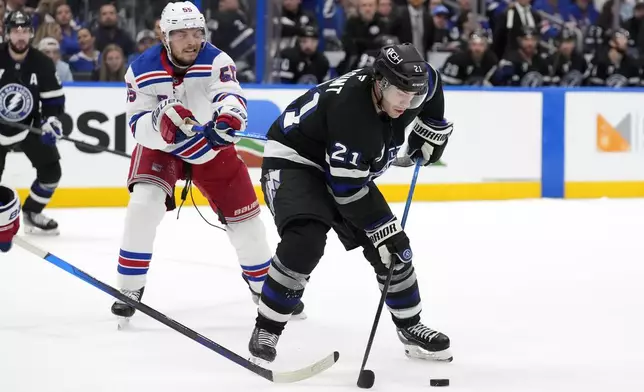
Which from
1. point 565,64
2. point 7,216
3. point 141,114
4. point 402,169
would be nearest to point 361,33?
point 402,169

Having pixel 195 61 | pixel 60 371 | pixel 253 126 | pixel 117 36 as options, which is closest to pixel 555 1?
pixel 253 126

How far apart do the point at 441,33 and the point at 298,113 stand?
207 inches

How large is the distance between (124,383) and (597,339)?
1.60 meters

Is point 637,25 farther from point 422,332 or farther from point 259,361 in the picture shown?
point 259,361

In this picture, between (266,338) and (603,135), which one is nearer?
(266,338)

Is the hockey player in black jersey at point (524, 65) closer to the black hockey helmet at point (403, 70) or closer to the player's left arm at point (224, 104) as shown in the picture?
the player's left arm at point (224, 104)

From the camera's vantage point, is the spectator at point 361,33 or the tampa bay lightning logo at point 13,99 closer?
the tampa bay lightning logo at point 13,99

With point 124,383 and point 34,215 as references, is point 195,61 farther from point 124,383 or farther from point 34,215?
point 34,215

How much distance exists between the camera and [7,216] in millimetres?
3012

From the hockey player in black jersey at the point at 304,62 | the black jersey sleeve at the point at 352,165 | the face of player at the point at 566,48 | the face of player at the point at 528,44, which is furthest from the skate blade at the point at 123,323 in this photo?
the face of player at the point at 566,48

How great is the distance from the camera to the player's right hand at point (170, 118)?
11.3ft

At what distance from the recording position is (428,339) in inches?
126

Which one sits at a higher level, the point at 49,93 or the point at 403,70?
the point at 403,70

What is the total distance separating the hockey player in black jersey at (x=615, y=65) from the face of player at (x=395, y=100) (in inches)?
236
